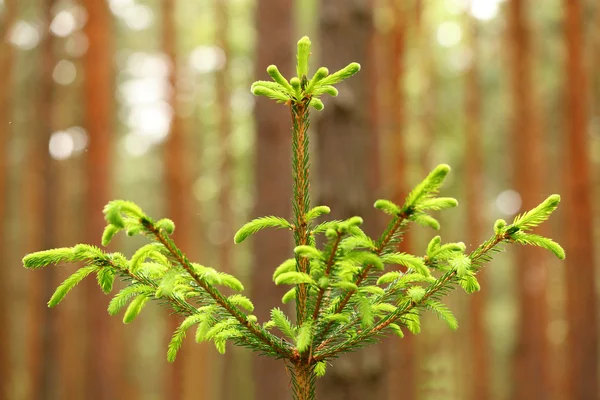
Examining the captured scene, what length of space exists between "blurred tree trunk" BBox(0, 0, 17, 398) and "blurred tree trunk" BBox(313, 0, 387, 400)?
12.3 metres

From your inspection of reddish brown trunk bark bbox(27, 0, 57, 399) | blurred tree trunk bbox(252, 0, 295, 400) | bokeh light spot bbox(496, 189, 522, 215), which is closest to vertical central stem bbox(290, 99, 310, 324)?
blurred tree trunk bbox(252, 0, 295, 400)

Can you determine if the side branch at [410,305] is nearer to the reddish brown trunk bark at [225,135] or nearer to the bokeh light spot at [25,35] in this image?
the reddish brown trunk bark at [225,135]

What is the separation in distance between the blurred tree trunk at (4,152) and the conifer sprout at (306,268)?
13937mm

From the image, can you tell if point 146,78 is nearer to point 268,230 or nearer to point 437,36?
point 437,36

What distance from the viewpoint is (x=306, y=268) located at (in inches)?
68.3

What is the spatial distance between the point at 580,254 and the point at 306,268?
1037 cm

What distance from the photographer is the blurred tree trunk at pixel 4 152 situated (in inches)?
560

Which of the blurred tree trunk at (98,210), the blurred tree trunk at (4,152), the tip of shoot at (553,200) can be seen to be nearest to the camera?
the tip of shoot at (553,200)

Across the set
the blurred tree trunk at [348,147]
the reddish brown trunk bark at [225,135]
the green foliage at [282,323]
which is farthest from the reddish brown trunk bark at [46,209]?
the green foliage at [282,323]

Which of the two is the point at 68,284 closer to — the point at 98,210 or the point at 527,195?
the point at 98,210

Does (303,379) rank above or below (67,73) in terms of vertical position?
below

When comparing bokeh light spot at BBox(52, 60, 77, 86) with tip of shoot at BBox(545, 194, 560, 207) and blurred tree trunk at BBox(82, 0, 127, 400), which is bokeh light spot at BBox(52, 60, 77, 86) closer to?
blurred tree trunk at BBox(82, 0, 127, 400)

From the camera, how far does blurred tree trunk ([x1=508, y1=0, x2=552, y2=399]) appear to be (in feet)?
40.0

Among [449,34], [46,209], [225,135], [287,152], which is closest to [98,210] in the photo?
[46,209]
